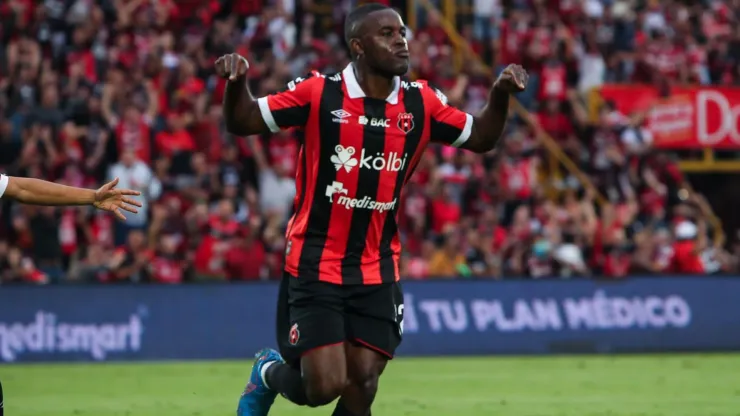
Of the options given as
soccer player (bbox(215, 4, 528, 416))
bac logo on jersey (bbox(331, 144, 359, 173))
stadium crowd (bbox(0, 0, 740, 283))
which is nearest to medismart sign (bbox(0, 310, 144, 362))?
stadium crowd (bbox(0, 0, 740, 283))

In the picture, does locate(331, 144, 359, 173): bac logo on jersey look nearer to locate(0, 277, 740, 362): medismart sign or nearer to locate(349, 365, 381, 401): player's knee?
locate(349, 365, 381, 401): player's knee

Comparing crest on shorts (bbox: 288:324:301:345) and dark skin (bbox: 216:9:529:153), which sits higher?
dark skin (bbox: 216:9:529:153)

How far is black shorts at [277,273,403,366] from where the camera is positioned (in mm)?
7641

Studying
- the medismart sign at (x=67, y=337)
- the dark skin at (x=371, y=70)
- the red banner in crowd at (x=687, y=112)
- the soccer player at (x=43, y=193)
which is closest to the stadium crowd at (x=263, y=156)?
the red banner in crowd at (x=687, y=112)

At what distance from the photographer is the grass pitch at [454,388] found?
11438mm

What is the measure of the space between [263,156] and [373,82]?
12351 millimetres

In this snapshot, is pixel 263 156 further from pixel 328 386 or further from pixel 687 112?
pixel 328 386

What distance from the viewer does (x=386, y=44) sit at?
25.0ft

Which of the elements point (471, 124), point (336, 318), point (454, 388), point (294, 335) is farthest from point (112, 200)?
point (454, 388)

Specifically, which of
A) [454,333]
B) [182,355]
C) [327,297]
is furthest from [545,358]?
[327,297]

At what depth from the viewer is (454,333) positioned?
705 inches

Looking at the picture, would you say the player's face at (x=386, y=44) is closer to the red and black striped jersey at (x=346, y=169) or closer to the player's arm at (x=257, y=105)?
the red and black striped jersey at (x=346, y=169)

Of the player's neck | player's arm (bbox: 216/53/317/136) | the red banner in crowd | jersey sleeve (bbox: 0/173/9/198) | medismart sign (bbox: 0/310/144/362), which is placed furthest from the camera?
the red banner in crowd

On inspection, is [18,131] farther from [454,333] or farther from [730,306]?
[730,306]
